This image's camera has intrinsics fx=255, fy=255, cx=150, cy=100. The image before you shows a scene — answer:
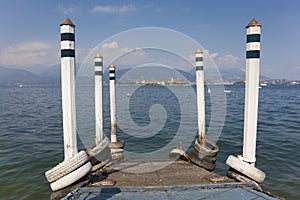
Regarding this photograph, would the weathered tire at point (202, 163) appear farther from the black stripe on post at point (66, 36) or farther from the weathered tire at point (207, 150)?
the black stripe on post at point (66, 36)

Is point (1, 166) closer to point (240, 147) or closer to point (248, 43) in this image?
point (248, 43)

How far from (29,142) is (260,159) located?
1315cm

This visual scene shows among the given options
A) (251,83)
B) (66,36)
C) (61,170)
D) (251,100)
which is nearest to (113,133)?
(61,170)

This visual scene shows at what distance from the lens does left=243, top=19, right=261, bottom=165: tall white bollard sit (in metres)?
6.01

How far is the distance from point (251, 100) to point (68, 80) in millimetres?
4319

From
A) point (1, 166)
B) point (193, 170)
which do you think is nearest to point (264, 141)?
point (193, 170)

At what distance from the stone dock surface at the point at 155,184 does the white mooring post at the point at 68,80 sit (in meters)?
1.02

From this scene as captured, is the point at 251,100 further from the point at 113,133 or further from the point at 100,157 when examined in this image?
the point at 113,133

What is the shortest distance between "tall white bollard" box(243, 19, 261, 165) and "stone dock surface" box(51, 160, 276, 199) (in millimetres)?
963

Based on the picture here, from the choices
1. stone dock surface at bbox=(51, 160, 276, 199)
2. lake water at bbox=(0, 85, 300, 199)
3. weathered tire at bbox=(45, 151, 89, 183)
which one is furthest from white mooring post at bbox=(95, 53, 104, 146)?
weathered tire at bbox=(45, 151, 89, 183)

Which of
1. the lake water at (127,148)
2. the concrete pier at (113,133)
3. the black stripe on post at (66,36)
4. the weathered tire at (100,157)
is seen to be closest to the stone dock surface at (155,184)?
the weathered tire at (100,157)

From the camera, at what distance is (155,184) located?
254 inches

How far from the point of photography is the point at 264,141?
15828 mm

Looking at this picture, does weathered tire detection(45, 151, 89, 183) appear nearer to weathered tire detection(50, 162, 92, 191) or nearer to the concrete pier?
weathered tire detection(50, 162, 92, 191)
